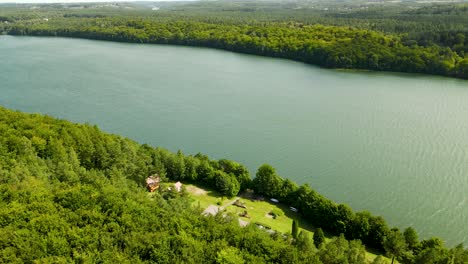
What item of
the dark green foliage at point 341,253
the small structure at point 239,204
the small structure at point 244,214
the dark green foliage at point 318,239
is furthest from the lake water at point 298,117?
the dark green foliage at point 341,253

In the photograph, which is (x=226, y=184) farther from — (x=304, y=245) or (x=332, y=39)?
(x=332, y=39)

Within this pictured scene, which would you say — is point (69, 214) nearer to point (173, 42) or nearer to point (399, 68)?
point (399, 68)

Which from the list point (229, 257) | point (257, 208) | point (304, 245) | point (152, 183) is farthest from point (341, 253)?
point (152, 183)

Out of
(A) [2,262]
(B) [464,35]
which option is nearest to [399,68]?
(B) [464,35]

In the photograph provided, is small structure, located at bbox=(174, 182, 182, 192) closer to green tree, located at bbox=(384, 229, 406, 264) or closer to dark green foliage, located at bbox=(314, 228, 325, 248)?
dark green foliage, located at bbox=(314, 228, 325, 248)

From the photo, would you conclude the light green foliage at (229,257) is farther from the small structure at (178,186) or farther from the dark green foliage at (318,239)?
the small structure at (178,186)

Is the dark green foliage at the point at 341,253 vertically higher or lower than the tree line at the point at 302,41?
lower

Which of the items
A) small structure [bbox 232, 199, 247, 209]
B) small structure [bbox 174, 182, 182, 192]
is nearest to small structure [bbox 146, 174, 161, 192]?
small structure [bbox 174, 182, 182, 192]
